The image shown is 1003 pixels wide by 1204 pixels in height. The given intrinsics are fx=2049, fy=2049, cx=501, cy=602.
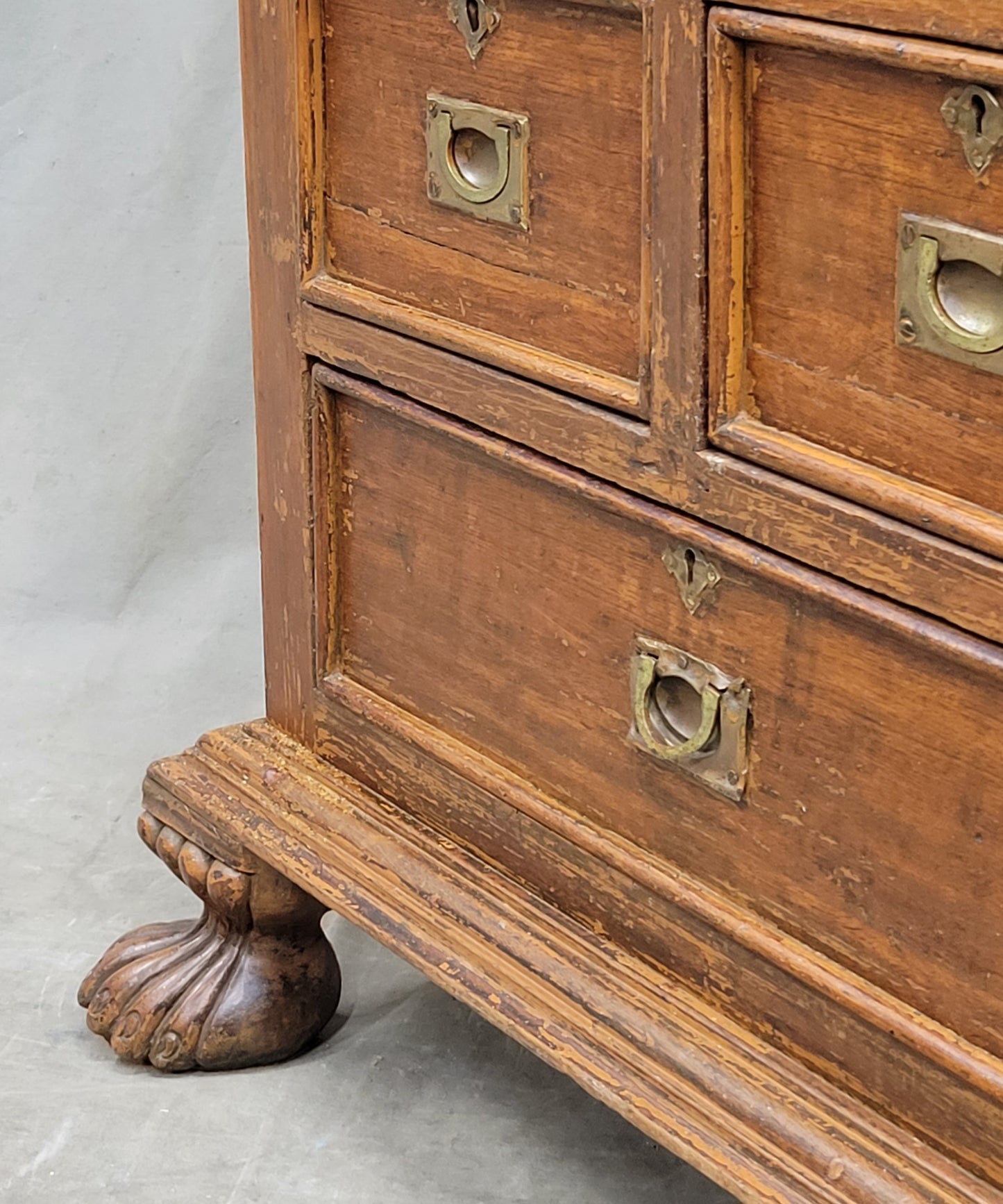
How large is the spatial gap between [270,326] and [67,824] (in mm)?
627

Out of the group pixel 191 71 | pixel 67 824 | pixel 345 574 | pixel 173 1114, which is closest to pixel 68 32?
pixel 191 71

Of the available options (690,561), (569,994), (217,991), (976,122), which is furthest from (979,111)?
(217,991)

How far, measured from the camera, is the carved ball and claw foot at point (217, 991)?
4.58 ft

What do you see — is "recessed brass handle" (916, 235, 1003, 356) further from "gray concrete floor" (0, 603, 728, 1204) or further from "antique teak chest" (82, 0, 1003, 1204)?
"gray concrete floor" (0, 603, 728, 1204)

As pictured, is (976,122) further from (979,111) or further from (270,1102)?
(270,1102)

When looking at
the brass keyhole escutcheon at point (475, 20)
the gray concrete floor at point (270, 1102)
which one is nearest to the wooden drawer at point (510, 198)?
the brass keyhole escutcheon at point (475, 20)

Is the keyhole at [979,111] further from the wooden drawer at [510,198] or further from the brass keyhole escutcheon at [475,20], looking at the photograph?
the brass keyhole escutcheon at [475,20]

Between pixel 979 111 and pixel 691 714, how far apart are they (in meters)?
0.36

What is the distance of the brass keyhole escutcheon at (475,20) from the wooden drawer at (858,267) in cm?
17

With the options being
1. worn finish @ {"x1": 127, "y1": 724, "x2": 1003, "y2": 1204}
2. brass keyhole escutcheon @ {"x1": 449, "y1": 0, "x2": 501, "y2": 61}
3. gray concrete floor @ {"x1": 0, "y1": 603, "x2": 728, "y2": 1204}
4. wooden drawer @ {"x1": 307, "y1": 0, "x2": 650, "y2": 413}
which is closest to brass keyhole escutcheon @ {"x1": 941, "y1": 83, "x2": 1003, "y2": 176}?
wooden drawer @ {"x1": 307, "y1": 0, "x2": 650, "y2": 413}

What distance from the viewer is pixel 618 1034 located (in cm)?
107

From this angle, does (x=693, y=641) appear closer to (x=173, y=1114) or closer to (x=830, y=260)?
(x=830, y=260)

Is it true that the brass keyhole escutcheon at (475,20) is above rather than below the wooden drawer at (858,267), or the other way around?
above

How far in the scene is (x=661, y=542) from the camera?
40.5 inches
